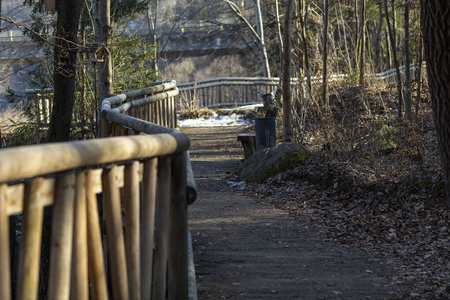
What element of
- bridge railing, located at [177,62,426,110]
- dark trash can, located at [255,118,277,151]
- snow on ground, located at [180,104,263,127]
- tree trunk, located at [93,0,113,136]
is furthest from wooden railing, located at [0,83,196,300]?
bridge railing, located at [177,62,426,110]

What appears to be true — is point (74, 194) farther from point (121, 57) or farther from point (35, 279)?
point (121, 57)

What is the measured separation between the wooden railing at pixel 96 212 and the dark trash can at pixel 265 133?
7989mm

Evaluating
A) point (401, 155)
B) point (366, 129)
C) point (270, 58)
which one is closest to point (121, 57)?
point (366, 129)

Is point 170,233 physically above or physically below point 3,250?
below

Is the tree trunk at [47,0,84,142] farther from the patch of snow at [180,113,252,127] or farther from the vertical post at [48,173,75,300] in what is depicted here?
the patch of snow at [180,113,252,127]

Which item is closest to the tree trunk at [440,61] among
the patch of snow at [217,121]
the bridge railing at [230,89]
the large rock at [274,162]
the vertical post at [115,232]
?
the vertical post at [115,232]

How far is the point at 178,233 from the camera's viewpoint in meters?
3.32

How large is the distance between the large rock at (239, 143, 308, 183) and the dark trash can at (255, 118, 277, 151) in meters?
1.10

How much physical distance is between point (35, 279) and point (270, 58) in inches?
1148

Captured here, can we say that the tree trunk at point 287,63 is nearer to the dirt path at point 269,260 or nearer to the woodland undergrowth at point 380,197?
the woodland undergrowth at point 380,197

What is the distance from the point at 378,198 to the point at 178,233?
15.0 feet

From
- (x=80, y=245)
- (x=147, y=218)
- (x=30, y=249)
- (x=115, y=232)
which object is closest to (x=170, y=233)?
(x=147, y=218)

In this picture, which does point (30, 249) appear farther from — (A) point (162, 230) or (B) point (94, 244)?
(A) point (162, 230)

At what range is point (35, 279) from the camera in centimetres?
208
